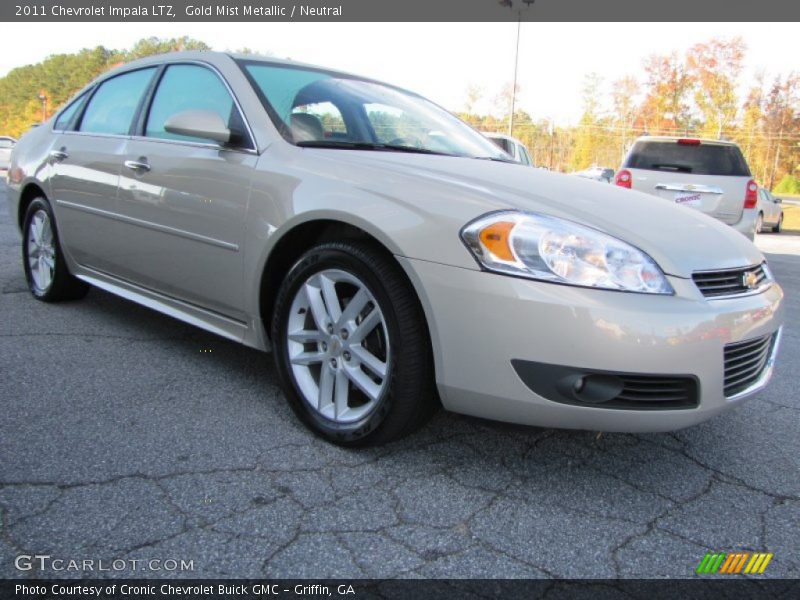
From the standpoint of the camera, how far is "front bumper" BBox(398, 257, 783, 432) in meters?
1.92

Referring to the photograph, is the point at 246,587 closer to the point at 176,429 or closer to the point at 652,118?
the point at 176,429

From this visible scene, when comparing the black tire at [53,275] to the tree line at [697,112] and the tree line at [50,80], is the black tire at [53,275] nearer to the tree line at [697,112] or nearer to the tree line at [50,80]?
the tree line at [697,112]

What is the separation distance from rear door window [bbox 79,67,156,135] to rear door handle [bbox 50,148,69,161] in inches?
7.1

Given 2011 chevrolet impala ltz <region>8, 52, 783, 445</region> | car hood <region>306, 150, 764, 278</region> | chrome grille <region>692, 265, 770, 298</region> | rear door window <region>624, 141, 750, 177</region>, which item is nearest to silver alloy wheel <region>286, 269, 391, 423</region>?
2011 chevrolet impala ltz <region>8, 52, 783, 445</region>

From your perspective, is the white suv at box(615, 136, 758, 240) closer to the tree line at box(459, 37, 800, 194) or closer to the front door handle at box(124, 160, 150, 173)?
the front door handle at box(124, 160, 150, 173)

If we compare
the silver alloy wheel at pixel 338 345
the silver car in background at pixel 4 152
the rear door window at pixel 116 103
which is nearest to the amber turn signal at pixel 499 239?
the silver alloy wheel at pixel 338 345

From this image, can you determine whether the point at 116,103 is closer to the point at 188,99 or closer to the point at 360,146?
the point at 188,99

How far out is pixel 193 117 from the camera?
8.91 feet

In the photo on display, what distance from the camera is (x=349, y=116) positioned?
Answer: 10.1ft

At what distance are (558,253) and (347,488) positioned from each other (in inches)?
39.7

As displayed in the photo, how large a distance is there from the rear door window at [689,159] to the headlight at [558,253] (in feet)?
20.2

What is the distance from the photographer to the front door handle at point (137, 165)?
3.18m

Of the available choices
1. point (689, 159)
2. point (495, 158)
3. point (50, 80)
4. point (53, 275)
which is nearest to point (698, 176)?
point (689, 159)

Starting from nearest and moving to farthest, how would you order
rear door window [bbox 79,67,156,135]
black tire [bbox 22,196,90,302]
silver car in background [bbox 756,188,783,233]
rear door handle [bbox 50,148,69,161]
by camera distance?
rear door window [bbox 79,67,156,135]
rear door handle [bbox 50,148,69,161]
black tire [bbox 22,196,90,302]
silver car in background [bbox 756,188,783,233]
